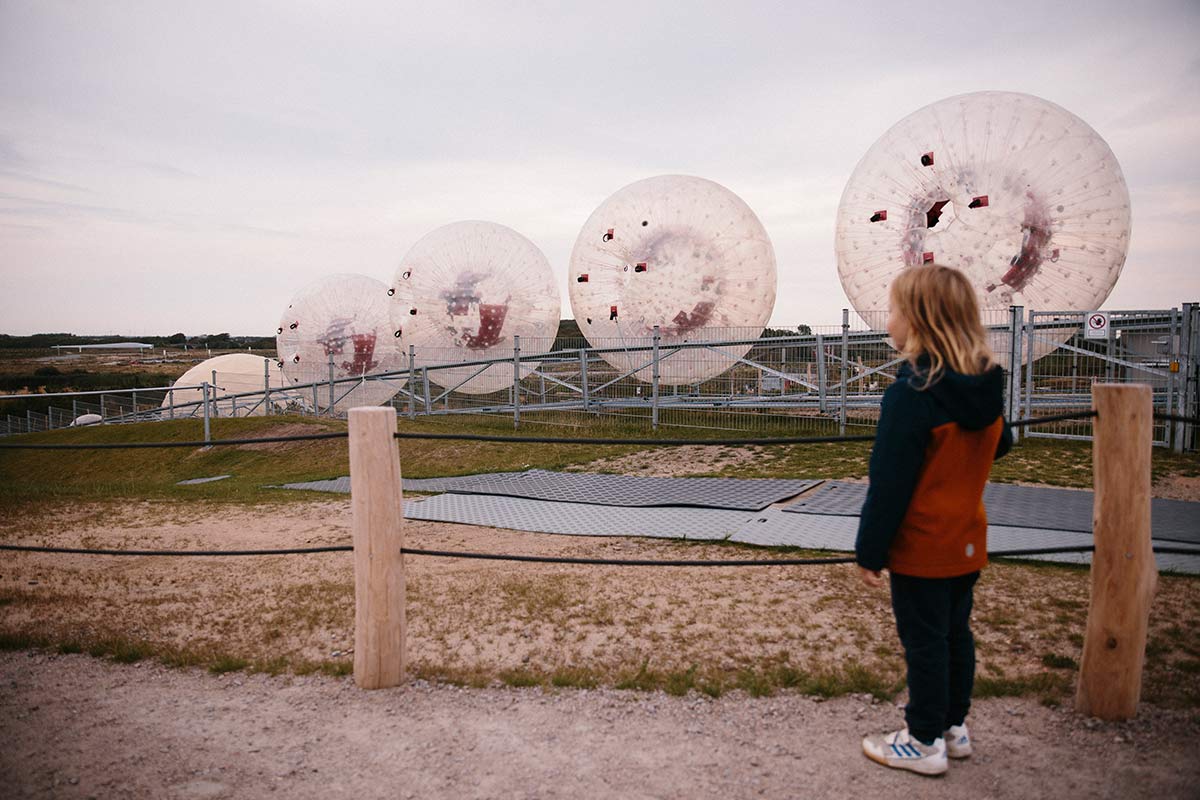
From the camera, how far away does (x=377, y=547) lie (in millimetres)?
3525

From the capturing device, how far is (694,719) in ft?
10.6

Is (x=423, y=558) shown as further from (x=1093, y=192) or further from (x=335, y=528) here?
(x=1093, y=192)

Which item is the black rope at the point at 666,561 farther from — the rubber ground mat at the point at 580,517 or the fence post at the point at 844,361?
the fence post at the point at 844,361

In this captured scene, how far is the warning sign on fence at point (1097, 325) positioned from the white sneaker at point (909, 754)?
9.71 m

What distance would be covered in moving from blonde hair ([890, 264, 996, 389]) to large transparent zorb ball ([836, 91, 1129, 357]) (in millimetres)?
8789

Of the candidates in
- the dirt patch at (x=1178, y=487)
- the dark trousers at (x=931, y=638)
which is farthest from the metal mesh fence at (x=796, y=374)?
the dark trousers at (x=931, y=638)

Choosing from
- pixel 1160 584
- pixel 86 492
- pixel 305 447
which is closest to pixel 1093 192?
pixel 1160 584

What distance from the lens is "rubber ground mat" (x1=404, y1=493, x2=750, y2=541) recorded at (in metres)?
6.36

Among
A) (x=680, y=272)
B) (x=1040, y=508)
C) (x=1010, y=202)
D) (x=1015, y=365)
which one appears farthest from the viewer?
(x=680, y=272)

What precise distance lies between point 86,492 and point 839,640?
10.4 meters

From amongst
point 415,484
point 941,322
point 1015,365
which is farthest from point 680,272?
point 941,322

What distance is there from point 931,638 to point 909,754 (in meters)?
0.49

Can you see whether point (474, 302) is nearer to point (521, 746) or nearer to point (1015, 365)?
point (1015, 365)

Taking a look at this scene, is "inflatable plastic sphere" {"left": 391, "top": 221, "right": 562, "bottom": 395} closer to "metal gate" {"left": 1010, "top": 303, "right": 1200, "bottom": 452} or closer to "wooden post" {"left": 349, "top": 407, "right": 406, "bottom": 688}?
"metal gate" {"left": 1010, "top": 303, "right": 1200, "bottom": 452}
